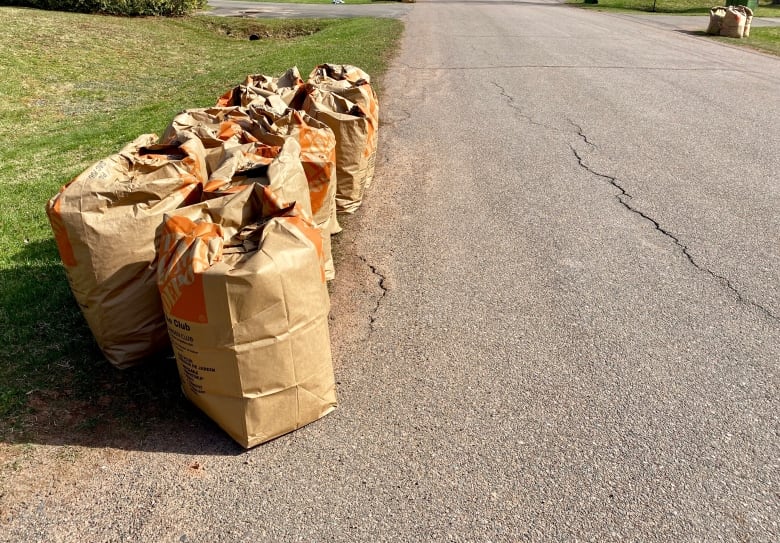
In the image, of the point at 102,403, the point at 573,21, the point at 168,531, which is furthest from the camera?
the point at 573,21

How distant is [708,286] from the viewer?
4.42m

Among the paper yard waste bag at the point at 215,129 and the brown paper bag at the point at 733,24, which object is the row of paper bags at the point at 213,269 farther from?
the brown paper bag at the point at 733,24

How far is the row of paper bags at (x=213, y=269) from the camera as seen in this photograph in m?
2.77

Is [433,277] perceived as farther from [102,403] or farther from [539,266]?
[102,403]

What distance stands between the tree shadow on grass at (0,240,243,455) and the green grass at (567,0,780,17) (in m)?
31.8

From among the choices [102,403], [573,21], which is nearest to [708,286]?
[102,403]

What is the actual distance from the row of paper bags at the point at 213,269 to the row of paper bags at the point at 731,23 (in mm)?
19935

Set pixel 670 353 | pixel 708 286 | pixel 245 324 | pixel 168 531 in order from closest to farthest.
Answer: pixel 168 531 → pixel 245 324 → pixel 670 353 → pixel 708 286

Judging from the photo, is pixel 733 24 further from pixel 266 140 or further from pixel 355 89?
pixel 266 140

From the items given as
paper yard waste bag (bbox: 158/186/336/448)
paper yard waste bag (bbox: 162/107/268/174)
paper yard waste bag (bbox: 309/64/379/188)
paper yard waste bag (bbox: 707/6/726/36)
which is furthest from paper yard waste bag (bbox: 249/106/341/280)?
paper yard waste bag (bbox: 707/6/726/36)

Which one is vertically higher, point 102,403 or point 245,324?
point 245,324

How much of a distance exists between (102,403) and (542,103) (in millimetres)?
8449

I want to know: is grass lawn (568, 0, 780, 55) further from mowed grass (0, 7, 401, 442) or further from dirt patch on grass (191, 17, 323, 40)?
dirt patch on grass (191, 17, 323, 40)

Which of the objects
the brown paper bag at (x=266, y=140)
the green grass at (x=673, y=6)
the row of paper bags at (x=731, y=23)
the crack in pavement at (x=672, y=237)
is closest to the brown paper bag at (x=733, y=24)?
the row of paper bags at (x=731, y=23)
